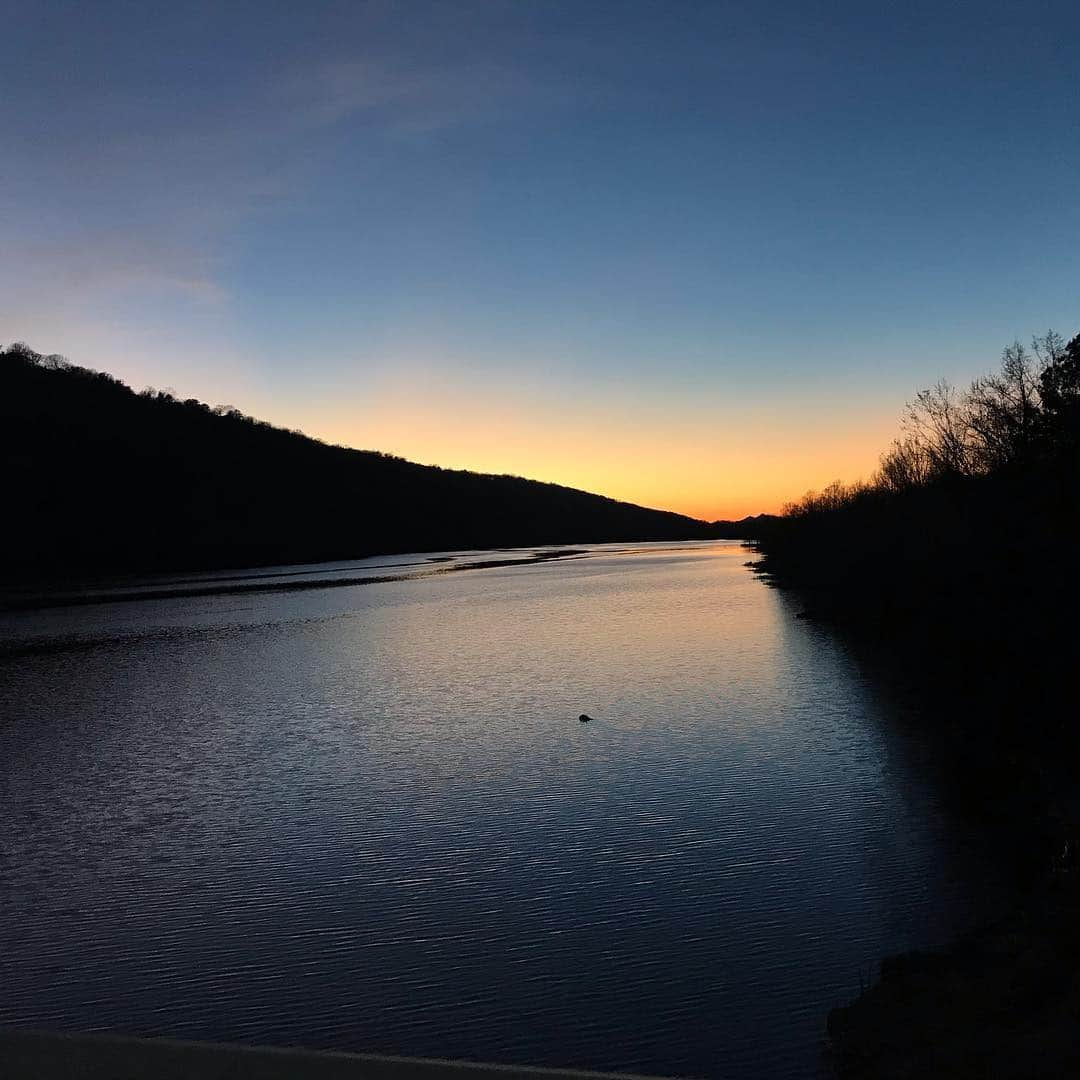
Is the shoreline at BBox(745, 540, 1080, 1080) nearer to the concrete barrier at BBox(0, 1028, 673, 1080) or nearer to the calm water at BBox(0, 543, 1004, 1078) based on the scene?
the calm water at BBox(0, 543, 1004, 1078)

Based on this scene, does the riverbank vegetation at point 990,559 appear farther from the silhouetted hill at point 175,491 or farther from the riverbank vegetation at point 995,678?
the silhouetted hill at point 175,491

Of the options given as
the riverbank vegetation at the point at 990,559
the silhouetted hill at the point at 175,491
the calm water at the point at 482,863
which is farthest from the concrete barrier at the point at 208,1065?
the silhouetted hill at the point at 175,491

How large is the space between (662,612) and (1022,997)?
104ft

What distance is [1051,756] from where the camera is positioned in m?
11.7

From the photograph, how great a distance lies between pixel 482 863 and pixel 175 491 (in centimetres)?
10926

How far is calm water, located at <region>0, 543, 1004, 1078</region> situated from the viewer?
6.41 meters

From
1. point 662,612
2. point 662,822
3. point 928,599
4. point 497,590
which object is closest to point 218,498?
point 497,590

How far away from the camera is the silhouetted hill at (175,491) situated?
9144 centimetres

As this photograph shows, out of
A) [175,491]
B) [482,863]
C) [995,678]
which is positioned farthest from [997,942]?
[175,491]

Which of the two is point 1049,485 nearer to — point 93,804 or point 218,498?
point 93,804

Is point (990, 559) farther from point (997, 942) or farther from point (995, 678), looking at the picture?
point (997, 942)

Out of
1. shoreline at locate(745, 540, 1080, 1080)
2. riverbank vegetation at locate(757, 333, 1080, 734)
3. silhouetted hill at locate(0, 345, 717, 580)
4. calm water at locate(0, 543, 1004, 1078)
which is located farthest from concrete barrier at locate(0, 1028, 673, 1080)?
silhouetted hill at locate(0, 345, 717, 580)

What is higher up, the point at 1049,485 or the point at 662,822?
the point at 1049,485

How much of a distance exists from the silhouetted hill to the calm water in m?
71.9
